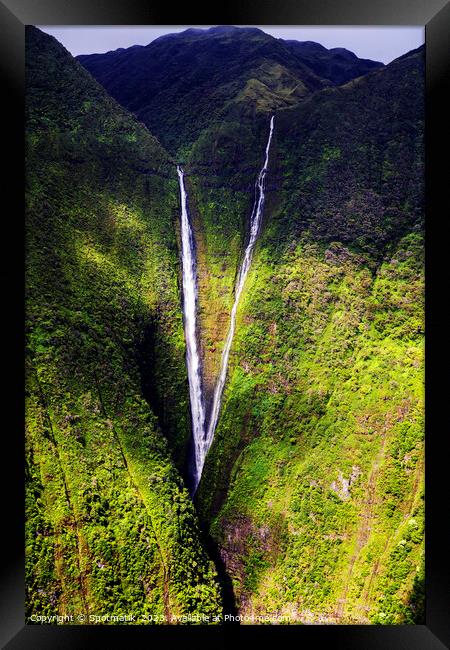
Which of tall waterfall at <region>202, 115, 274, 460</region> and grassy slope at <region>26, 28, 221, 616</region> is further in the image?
tall waterfall at <region>202, 115, 274, 460</region>

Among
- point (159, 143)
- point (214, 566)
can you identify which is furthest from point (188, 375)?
point (159, 143)

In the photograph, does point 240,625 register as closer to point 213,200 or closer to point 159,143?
point 213,200

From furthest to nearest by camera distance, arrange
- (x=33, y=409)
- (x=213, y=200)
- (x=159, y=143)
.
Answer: (x=159, y=143), (x=213, y=200), (x=33, y=409)

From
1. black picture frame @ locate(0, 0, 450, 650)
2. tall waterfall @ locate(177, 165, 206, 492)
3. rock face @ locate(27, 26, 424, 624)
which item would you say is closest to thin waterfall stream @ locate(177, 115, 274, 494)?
tall waterfall @ locate(177, 165, 206, 492)

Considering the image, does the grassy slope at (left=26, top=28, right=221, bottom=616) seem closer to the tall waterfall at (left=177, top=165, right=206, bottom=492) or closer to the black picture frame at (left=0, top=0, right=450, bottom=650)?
the tall waterfall at (left=177, top=165, right=206, bottom=492)
